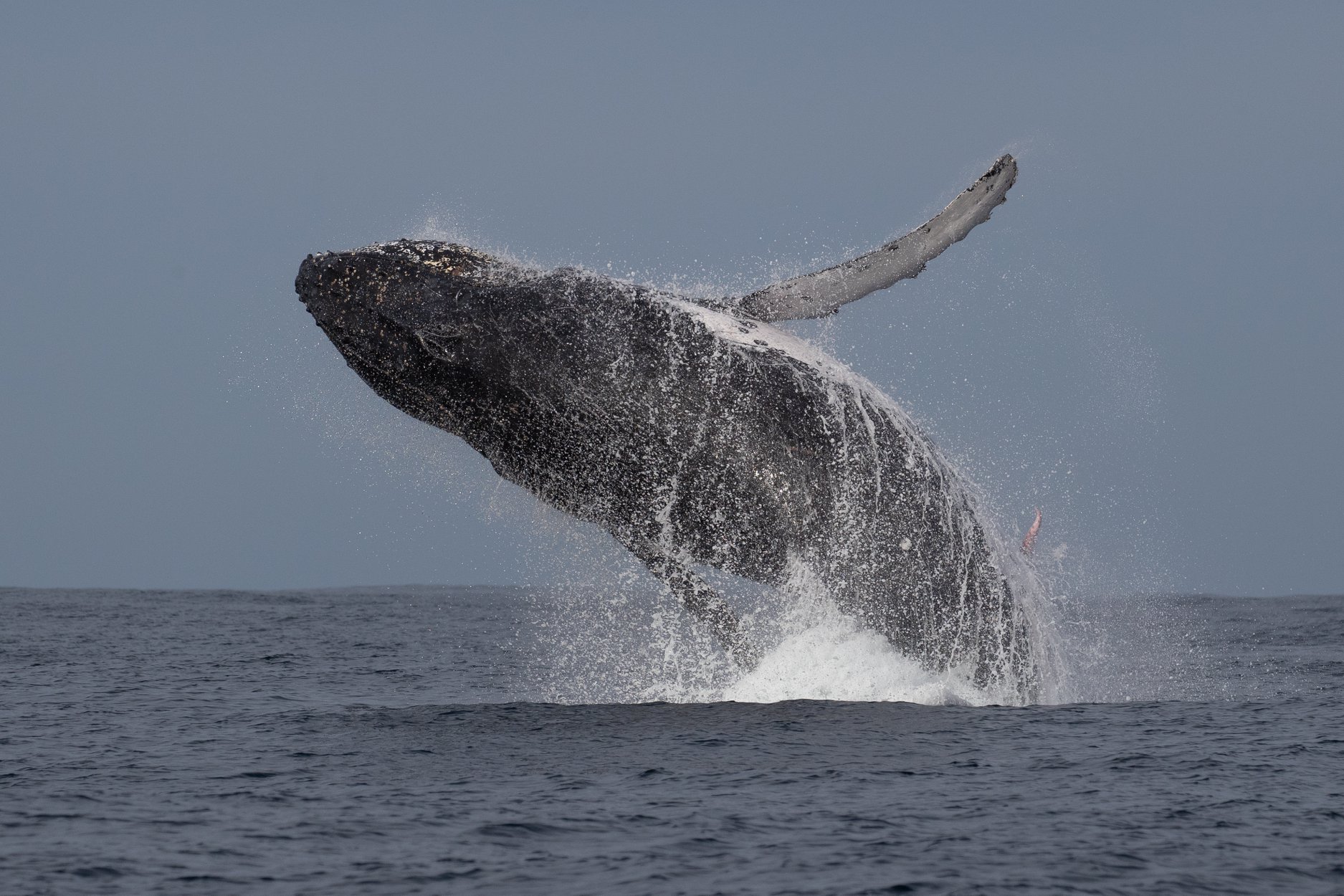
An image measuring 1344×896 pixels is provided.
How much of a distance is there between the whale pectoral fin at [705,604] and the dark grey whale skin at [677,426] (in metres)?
0.12

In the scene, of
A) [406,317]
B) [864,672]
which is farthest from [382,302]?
[864,672]

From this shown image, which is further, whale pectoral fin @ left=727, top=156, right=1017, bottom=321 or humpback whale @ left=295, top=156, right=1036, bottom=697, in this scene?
whale pectoral fin @ left=727, top=156, right=1017, bottom=321

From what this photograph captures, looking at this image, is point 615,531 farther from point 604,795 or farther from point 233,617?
point 233,617

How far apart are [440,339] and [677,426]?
7.38 feet

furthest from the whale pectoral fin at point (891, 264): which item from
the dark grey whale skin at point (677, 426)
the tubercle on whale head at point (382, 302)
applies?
the tubercle on whale head at point (382, 302)

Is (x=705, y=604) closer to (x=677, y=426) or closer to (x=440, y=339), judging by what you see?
(x=677, y=426)

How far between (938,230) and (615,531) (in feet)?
14.4

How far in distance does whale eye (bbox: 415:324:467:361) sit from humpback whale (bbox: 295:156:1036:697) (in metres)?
0.01

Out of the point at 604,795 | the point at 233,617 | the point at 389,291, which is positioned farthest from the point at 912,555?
the point at 233,617

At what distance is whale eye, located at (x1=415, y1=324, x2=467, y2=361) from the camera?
12.0 metres

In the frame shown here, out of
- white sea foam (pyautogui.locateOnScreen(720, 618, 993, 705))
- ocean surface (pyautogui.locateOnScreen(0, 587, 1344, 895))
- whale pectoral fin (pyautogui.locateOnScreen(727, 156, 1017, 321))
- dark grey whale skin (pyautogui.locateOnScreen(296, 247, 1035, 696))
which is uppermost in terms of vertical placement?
whale pectoral fin (pyautogui.locateOnScreen(727, 156, 1017, 321))

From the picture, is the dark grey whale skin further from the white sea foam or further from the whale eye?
the white sea foam

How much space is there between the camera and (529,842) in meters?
8.70

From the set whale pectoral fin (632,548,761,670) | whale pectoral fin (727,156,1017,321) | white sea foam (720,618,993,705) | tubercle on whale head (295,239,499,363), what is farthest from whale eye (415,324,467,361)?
white sea foam (720,618,993,705)
